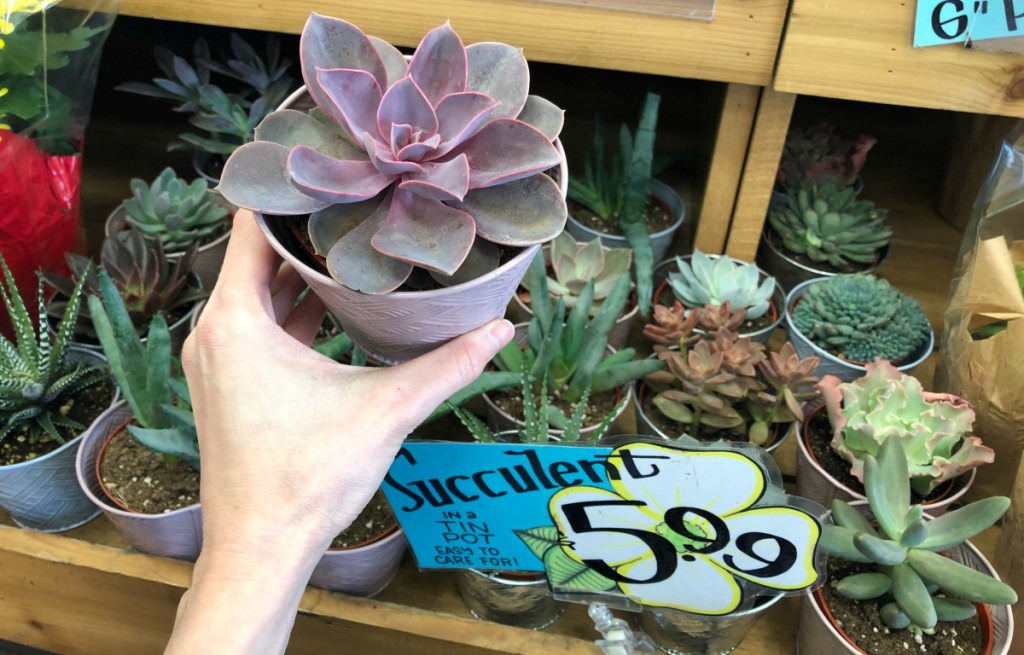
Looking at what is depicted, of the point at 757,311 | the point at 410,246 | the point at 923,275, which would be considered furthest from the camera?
the point at 923,275

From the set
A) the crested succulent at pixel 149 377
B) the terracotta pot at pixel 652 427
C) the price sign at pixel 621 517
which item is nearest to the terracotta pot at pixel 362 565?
the price sign at pixel 621 517

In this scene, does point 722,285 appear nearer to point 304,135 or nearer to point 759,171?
point 759,171

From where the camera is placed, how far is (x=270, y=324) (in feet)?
1.69

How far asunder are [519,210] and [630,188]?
594 mm

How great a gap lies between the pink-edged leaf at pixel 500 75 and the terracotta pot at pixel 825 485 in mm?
450

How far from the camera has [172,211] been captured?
3.14 feet

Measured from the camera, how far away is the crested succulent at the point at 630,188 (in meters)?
0.94

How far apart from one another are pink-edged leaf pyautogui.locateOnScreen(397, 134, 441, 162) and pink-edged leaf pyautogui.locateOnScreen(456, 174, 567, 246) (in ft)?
0.12

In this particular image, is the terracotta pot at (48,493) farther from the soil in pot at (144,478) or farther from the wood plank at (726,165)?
the wood plank at (726,165)

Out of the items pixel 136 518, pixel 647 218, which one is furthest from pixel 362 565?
pixel 647 218

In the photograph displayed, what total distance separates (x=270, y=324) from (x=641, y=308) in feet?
1.68

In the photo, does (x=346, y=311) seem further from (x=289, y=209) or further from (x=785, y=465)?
(x=785, y=465)

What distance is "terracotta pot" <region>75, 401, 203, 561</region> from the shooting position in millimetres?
703

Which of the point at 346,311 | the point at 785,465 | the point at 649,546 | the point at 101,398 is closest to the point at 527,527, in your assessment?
the point at 649,546
